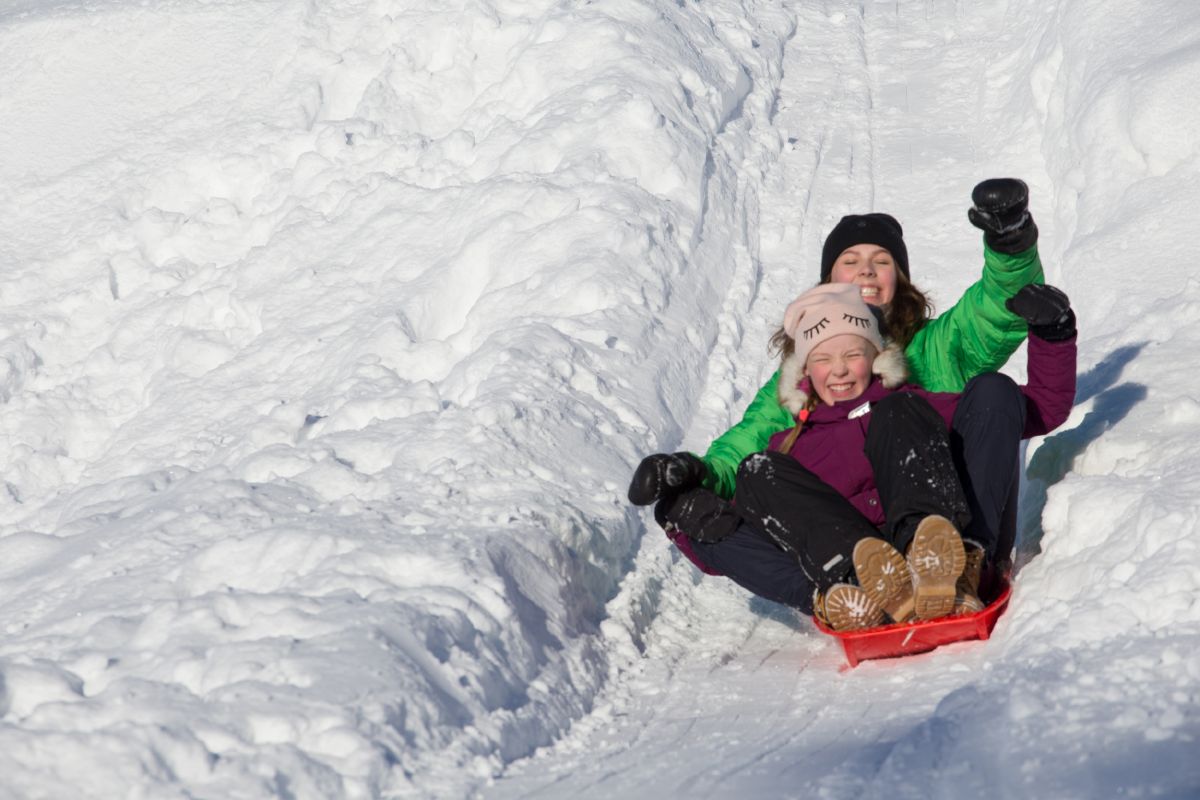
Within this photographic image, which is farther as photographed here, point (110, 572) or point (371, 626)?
point (110, 572)

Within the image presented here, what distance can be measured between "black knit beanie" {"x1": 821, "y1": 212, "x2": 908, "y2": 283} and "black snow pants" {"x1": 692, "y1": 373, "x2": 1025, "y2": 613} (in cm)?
114

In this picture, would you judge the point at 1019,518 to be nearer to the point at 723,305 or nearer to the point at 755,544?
the point at 755,544

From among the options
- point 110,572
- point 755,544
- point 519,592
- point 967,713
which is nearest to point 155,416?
point 110,572

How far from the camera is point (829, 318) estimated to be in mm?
3879

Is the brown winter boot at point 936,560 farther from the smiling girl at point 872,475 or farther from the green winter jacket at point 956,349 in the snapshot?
the green winter jacket at point 956,349

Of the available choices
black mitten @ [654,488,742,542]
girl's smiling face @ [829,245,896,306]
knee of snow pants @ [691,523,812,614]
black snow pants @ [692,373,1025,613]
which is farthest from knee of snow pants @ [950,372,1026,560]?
girl's smiling face @ [829,245,896,306]

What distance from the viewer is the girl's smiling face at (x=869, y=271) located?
14.2ft

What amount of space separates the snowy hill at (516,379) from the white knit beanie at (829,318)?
0.70m

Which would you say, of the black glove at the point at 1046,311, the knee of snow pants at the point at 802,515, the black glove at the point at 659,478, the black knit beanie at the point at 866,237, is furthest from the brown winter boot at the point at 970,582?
the black knit beanie at the point at 866,237

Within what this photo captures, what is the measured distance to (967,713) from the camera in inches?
107

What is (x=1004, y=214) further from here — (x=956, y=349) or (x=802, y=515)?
(x=802, y=515)

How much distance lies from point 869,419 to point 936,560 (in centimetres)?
63

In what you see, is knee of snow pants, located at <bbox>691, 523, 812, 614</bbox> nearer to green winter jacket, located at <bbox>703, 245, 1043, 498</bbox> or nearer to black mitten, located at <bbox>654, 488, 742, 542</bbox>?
black mitten, located at <bbox>654, 488, 742, 542</bbox>

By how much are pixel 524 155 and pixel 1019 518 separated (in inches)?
140
